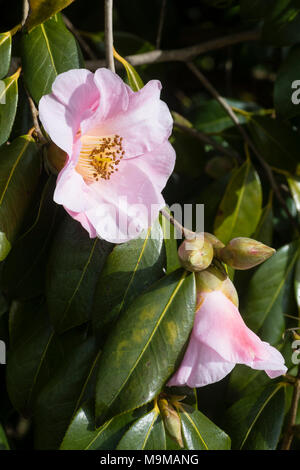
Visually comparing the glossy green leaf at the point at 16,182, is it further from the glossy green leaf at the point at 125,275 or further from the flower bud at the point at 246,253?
the flower bud at the point at 246,253

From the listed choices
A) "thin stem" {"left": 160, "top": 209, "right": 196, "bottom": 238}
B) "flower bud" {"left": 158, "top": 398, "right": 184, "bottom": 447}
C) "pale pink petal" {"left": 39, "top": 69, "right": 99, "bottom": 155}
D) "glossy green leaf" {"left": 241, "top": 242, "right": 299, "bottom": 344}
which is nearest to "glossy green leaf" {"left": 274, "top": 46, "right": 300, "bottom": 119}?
"glossy green leaf" {"left": 241, "top": 242, "right": 299, "bottom": 344}

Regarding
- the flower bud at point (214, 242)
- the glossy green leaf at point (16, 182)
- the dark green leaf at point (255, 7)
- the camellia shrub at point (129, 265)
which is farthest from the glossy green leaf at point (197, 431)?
the dark green leaf at point (255, 7)

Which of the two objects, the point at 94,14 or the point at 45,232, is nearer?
the point at 45,232

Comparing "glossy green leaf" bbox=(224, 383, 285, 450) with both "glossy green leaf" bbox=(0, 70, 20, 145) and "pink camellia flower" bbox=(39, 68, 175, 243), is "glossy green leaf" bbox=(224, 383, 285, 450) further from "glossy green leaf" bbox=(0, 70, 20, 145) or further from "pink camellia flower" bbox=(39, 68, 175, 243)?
"glossy green leaf" bbox=(0, 70, 20, 145)

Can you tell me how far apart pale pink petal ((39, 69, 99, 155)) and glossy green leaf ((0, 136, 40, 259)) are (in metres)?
0.14

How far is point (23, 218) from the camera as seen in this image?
938 millimetres

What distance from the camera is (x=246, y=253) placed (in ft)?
2.73

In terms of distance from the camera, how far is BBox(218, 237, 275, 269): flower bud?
830mm

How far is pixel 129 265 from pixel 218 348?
209mm

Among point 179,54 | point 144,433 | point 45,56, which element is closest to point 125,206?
point 45,56

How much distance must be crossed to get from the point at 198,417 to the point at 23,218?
18.5 inches

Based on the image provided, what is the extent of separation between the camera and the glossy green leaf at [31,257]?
1.01 metres
